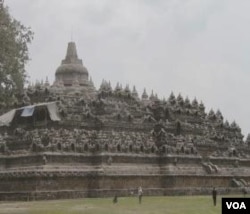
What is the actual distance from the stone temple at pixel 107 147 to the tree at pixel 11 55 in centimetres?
1511

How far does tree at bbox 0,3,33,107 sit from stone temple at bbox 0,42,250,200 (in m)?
15.1

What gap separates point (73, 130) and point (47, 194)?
8.82m

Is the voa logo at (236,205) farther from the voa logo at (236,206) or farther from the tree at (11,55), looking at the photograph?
the tree at (11,55)

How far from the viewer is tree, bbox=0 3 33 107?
36781 millimetres

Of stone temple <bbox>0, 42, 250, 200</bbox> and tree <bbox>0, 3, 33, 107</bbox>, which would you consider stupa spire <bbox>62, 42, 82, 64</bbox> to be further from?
tree <bbox>0, 3, 33, 107</bbox>

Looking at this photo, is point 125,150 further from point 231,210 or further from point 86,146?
point 231,210

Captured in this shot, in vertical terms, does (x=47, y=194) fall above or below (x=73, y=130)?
below

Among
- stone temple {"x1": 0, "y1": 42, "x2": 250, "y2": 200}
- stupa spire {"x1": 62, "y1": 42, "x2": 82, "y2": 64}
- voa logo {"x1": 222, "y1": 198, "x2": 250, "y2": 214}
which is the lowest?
voa logo {"x1": 222, "y1": 198, "x2": 250, "y2": 214}

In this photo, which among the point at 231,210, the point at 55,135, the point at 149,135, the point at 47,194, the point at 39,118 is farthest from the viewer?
the point at 149,135

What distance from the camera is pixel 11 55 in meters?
37.2

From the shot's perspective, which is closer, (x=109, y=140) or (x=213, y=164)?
(x=109, y=140)

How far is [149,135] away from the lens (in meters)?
65.4

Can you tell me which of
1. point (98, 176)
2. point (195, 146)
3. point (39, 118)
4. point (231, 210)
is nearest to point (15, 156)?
point (39, 118)

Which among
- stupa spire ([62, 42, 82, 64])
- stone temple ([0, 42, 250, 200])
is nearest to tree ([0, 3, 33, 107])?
stone temple ([0, 42, 250, 200])
